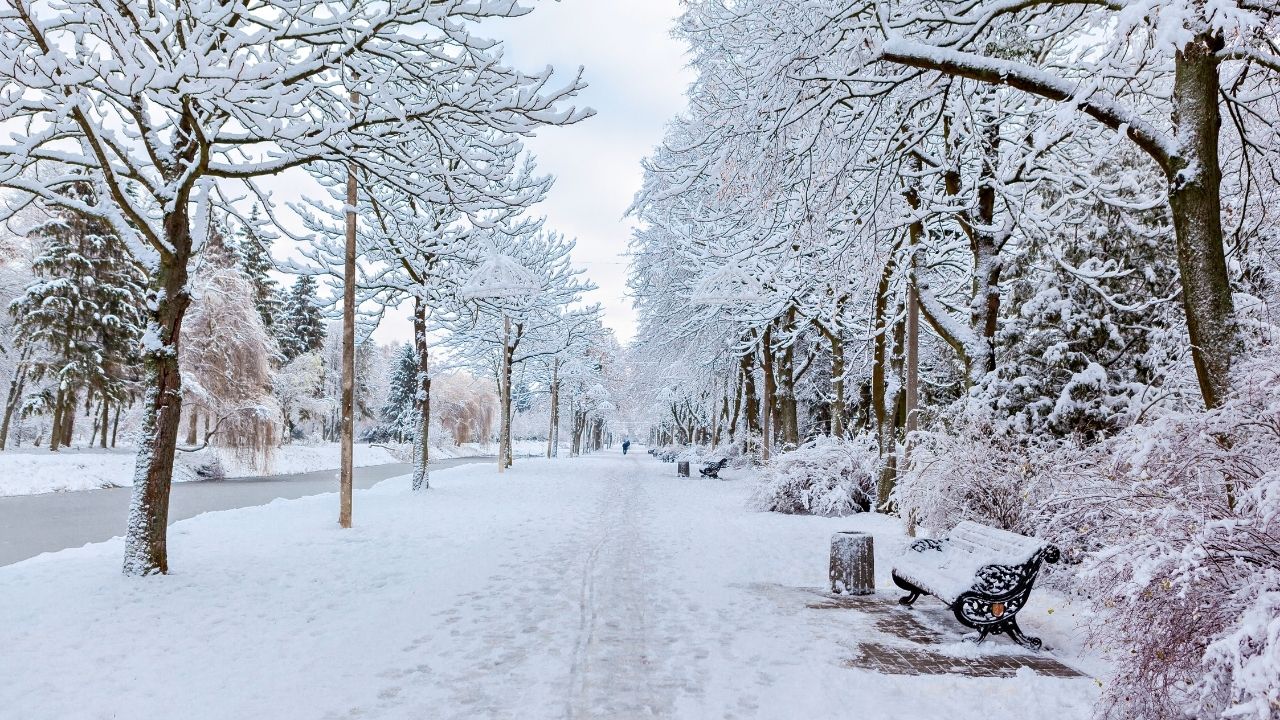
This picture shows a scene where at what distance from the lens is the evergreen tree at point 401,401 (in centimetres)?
5909

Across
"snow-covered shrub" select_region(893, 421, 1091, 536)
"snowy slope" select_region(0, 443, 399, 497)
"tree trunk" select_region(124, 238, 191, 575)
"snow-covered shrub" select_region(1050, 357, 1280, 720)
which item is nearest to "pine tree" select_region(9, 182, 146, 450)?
"snowy slope" select_region(0, 443, 399, 497)

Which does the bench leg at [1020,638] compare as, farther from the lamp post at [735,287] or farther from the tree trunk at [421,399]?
the tree trunk at [421,399]

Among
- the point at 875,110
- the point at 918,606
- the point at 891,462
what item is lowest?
the point at 918,606

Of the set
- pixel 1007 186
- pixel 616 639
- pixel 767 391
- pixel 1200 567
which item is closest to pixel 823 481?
pixel 1007 186

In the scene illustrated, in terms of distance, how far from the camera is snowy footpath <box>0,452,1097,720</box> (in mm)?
4285

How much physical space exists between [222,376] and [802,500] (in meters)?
21.0

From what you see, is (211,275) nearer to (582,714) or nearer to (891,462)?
(891,462)

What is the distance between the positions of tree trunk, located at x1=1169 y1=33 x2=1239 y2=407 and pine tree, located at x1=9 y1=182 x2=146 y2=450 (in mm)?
28932

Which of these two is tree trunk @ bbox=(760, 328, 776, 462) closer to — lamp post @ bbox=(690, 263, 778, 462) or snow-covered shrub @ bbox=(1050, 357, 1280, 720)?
lamp post @ bbox=(690, 263, 778, 462)

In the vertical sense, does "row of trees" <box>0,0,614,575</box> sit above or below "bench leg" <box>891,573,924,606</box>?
above

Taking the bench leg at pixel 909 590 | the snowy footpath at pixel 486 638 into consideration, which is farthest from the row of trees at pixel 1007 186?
the snowy footpath at pixel 486 638

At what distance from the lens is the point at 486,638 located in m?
5.61

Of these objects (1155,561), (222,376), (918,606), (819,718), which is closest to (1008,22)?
(918,606)

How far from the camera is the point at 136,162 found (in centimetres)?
760
